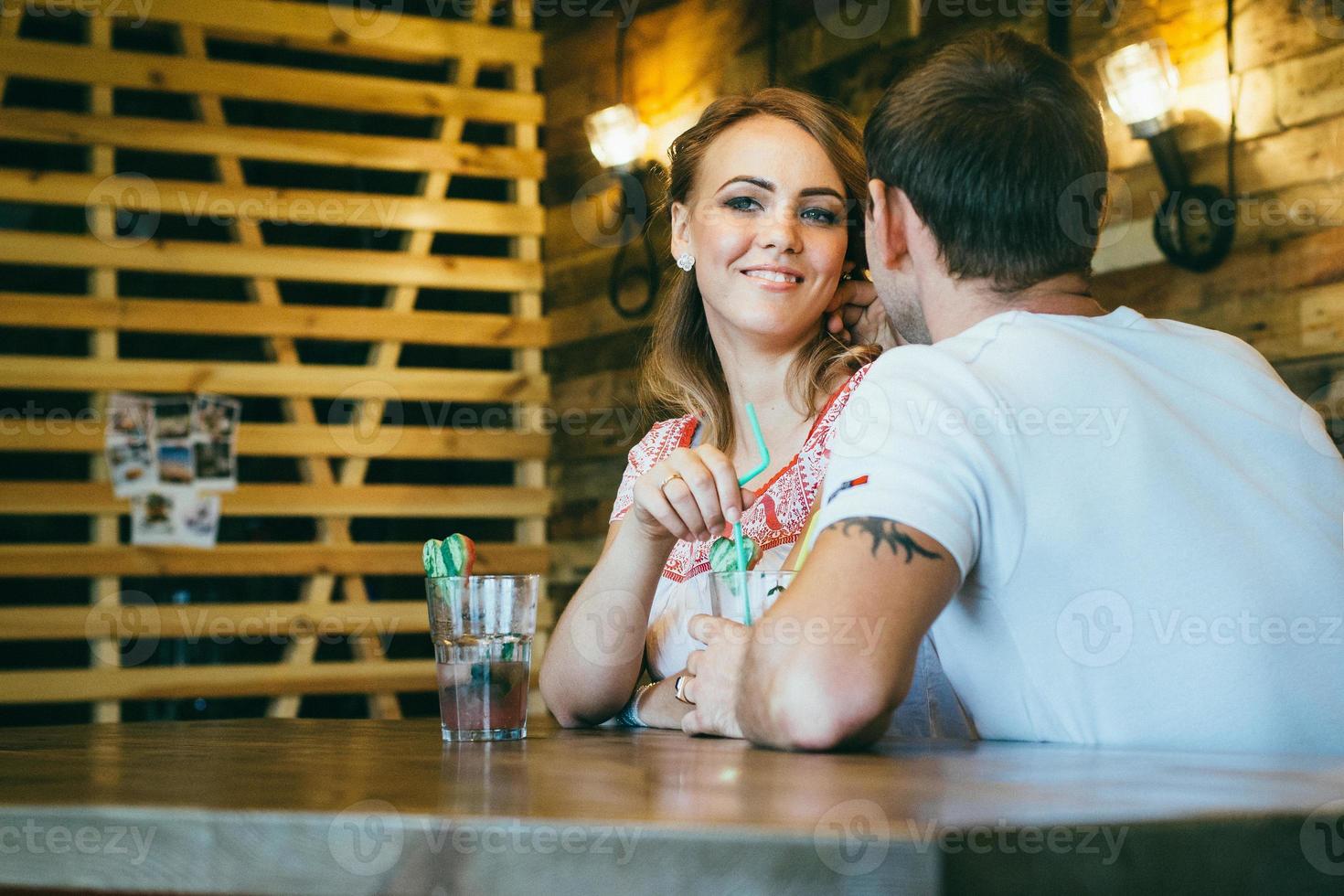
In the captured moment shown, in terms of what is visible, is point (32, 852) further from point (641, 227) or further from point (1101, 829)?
point (641, 227)

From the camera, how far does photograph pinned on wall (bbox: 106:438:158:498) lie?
3625mm

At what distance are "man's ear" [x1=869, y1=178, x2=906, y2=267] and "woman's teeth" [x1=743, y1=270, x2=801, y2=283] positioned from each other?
0.61 meters

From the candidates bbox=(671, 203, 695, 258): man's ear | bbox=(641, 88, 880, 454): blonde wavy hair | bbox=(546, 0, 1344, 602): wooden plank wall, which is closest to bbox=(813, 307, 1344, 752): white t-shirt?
bbox=(641, 88, 880, 454): blonde wavy hair

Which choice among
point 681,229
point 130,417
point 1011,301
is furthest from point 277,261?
point 1011,301

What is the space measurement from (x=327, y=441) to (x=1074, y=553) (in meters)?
3.20

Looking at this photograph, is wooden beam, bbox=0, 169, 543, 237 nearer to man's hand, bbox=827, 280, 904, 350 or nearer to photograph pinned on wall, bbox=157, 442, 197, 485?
photograph pinned on wall, bbox=157, 442, 197, 485

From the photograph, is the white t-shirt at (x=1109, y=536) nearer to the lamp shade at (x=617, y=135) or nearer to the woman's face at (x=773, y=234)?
the woman's face at (x=773, y=234)

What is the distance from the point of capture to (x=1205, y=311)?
2342 millimetres

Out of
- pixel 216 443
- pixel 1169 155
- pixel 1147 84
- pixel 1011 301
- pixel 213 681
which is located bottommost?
pixel 213 681

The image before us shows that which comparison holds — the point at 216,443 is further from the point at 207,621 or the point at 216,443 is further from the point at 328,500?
the point at 207,621

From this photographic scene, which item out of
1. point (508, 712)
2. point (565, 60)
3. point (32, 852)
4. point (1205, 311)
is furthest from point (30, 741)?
point (565, 60)

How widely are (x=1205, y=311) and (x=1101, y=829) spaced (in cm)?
203

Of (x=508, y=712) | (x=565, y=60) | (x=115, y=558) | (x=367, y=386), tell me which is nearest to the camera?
(x=508, y=712)

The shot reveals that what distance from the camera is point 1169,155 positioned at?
90.5 inches
